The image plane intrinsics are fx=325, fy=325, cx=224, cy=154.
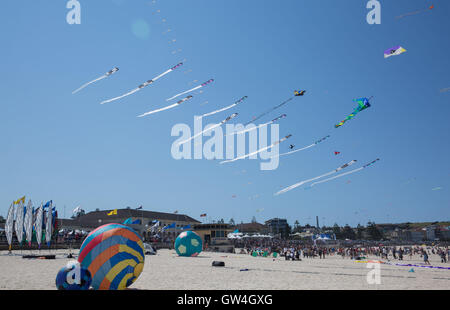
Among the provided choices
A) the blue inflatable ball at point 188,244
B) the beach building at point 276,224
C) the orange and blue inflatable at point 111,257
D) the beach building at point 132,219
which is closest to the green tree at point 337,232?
the beach building at point 276,224

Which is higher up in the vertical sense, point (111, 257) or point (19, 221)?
point (19, 221)

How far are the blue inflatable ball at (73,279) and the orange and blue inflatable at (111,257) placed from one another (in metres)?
0.51

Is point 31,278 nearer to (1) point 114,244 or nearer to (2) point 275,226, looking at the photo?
(1) point 114,244

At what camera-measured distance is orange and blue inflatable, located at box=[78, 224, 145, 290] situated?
9133 millimetres

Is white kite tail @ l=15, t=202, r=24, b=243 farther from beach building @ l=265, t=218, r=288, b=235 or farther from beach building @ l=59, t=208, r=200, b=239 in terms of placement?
beach building @ l=265, t=218, r=288, b=235

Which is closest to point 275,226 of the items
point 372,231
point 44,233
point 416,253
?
point 372,231

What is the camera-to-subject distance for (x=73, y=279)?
8.50 metres

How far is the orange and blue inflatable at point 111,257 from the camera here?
9133mm

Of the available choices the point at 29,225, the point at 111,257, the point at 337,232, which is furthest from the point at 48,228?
the point at 337,232

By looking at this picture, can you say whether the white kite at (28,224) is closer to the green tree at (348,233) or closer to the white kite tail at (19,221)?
the white kite tail at (19,221)

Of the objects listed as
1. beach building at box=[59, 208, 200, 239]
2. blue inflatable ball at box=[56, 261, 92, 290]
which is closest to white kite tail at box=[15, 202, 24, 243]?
blue inflatable ball at box=[56, 261, 92, 290]

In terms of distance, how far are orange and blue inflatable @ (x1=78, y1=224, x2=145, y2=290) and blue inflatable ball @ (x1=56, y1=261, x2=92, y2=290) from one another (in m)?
0.51

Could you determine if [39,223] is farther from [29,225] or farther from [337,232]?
[337,232]

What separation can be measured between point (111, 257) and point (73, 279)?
3.64 feet
